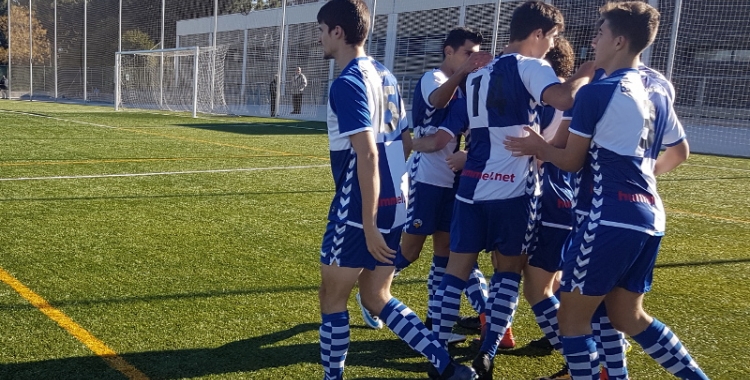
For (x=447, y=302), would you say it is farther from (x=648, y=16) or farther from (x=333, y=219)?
(x=648, y=16)

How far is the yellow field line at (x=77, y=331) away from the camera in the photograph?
3.31 m

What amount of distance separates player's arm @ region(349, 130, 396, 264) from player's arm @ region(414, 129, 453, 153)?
1134 mm

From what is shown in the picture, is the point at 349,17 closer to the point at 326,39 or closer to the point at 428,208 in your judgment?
the point at 326,39

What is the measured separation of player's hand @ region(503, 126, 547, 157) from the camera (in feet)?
9.93

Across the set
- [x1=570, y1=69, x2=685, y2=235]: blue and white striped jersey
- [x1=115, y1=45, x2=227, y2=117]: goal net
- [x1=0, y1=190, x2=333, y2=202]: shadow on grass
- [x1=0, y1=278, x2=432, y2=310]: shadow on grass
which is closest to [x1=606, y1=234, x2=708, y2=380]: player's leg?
[x1=570, y1=69, x2=685, y2=235]: blue and white striped jersey

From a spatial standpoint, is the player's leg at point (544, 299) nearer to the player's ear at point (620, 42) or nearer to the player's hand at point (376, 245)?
the player's hand at point (376, 245)

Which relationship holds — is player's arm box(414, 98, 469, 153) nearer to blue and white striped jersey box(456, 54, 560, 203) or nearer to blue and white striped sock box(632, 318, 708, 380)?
blue and white striped jersey box(456, 54, 560, 203)

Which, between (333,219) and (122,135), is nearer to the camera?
(333,219)

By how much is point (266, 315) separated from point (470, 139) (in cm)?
172

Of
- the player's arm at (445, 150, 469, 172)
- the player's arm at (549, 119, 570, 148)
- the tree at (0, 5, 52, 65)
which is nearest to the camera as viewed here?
the player's arm at (549, 119, 570, 148)

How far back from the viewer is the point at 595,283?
8.85 ft

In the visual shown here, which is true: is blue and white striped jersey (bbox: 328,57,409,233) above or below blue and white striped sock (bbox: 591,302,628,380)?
above

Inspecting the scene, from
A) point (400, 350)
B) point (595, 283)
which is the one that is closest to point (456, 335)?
point (400, 350)

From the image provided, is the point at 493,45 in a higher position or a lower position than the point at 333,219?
higher
